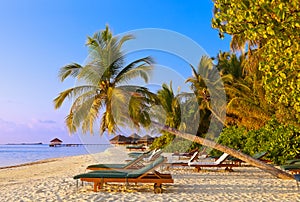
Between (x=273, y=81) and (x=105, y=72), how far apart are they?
23.0ft

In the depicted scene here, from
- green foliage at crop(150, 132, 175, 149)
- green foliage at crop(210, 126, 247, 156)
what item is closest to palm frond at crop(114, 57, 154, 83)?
green foliage at crop(210, 126, 247, 156)

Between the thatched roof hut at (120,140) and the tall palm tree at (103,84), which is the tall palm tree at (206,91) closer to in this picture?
the tall palm tree at (103,84)

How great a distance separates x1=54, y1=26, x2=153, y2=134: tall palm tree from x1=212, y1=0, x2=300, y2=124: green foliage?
533cm

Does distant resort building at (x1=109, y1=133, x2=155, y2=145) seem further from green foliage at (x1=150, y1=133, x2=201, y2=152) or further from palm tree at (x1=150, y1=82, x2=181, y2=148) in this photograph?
palm tree at (x1=150, y1=82, x2=181, y2=148)

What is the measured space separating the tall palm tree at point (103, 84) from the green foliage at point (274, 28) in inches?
210

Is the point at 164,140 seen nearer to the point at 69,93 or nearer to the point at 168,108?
the point at 168,108

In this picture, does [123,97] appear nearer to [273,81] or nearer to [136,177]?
[136,177]

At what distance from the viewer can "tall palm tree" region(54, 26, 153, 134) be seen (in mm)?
10773

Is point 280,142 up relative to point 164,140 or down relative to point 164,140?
down

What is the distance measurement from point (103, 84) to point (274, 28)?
7354 millimetres

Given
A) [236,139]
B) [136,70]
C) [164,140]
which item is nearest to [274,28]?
[136,70]

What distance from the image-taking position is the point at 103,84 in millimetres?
11539

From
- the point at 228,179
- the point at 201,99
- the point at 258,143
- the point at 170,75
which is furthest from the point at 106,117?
the point at 201,99

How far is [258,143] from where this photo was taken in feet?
51.6
